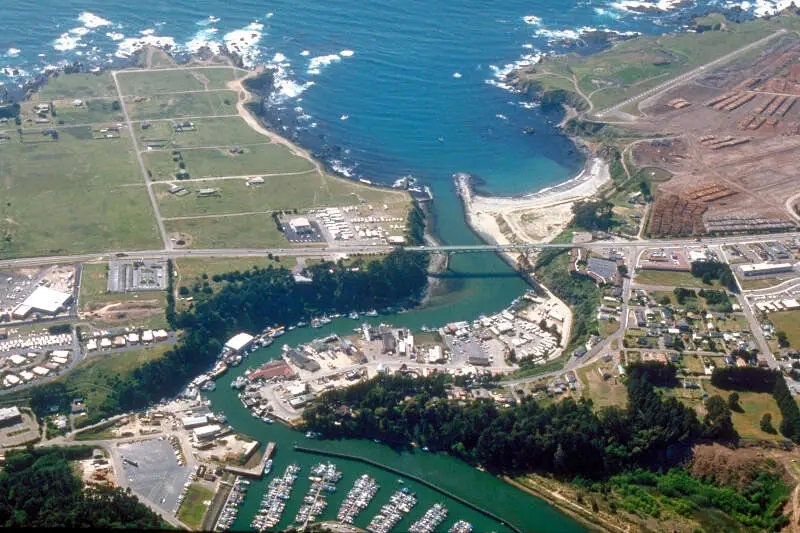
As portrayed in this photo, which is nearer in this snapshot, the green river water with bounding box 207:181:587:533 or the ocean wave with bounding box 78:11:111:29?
the green river water with bounding box 207:181:587:533

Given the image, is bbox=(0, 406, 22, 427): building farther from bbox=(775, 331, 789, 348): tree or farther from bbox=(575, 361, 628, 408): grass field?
bbox=(775, 331, 789, 348): tree

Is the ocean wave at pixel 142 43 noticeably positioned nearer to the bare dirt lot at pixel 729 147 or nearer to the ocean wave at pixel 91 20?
the ocean wave at pixel 91 20

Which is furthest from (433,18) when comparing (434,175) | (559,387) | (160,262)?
(559,387)

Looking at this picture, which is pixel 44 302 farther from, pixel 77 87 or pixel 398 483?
pixel 77 87

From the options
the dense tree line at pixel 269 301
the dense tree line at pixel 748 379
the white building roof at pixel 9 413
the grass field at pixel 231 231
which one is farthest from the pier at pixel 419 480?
the grass field at pixel 231 231

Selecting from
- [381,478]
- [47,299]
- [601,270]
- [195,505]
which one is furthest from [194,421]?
[601,270]

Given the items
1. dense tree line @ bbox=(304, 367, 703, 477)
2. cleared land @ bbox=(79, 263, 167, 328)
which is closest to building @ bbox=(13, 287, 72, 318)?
cleared land @ bbox=(79, 263, 167, 328)

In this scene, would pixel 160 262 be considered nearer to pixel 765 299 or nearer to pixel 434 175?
pixel 434 175
